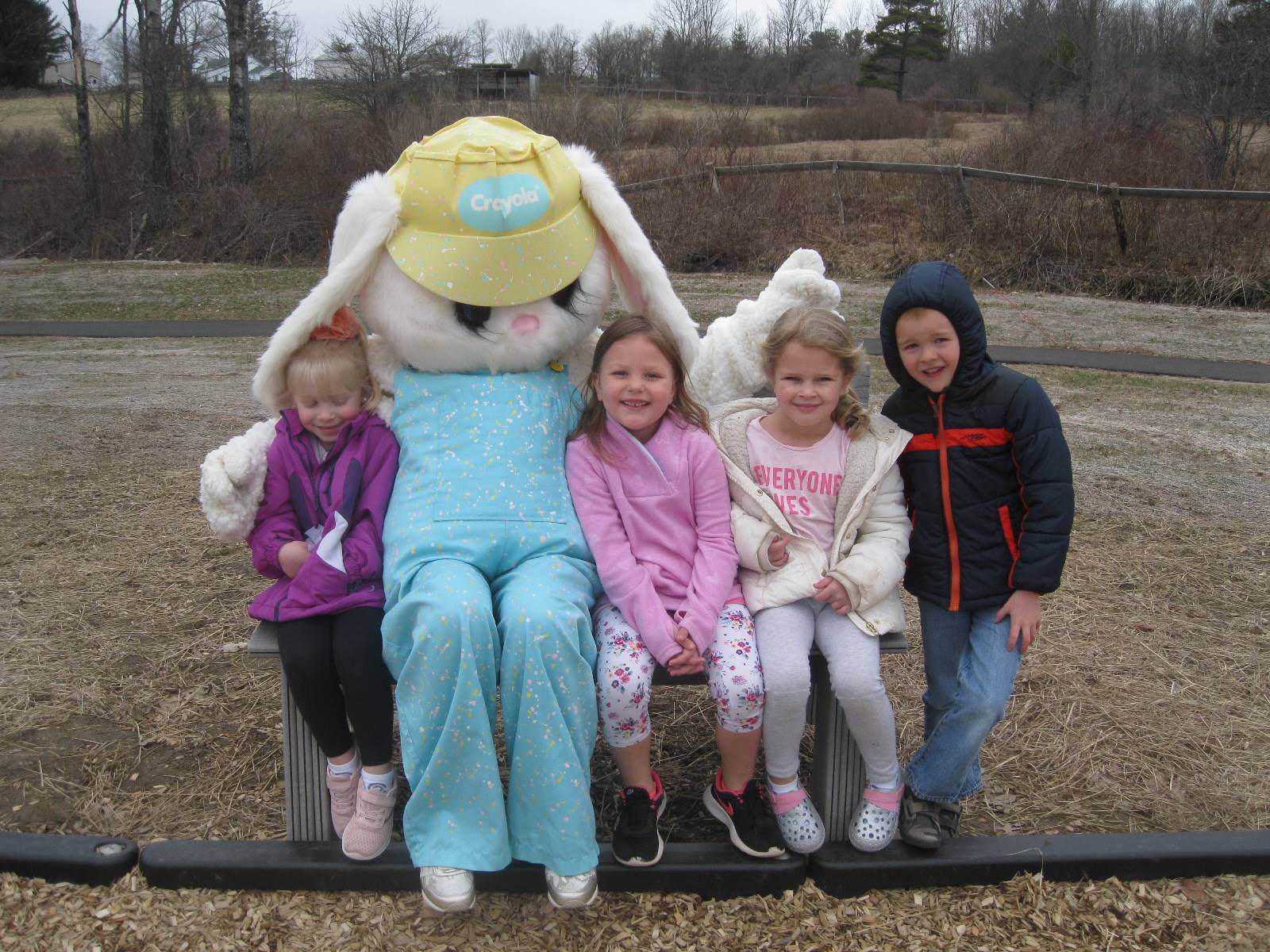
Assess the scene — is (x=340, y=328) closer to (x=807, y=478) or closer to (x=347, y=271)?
(x=347, y=271)

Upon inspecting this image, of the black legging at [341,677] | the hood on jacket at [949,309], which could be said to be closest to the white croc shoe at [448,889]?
the black legging at [341,677]

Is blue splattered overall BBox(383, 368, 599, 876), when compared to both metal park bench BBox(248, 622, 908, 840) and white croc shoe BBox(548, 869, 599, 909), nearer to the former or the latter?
white croc shoe BBox(548, 869, 599, 909)

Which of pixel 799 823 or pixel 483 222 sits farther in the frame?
pixel 483 222

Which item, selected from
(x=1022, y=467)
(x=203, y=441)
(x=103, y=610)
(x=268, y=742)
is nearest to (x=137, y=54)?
(x=203, y=441)

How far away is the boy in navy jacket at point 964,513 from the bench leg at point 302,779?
1272 mm

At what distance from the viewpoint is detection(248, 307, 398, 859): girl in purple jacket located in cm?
217

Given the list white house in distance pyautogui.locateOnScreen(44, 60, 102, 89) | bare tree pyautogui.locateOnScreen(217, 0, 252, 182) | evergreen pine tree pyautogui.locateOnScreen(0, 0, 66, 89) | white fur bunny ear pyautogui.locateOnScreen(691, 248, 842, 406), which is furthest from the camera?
white house in distance pyautogui.locateOnScreen(44, 60, 102, 89)

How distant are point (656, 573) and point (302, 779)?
34.6 inches

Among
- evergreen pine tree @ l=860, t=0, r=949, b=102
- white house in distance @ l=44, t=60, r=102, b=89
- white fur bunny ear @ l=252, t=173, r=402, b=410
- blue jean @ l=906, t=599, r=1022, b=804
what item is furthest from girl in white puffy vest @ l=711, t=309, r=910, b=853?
evergreen pine tree @ l=860, t=0, r=949, b=102

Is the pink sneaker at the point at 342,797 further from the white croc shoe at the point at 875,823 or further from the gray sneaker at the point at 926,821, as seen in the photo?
the gray sneaker at the point at 926,821

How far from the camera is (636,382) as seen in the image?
237cm

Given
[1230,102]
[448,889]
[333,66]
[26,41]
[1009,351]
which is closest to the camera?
[448,889]

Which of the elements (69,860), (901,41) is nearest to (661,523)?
(69,860)

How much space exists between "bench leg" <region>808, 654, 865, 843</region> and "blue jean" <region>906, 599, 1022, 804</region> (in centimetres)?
18
